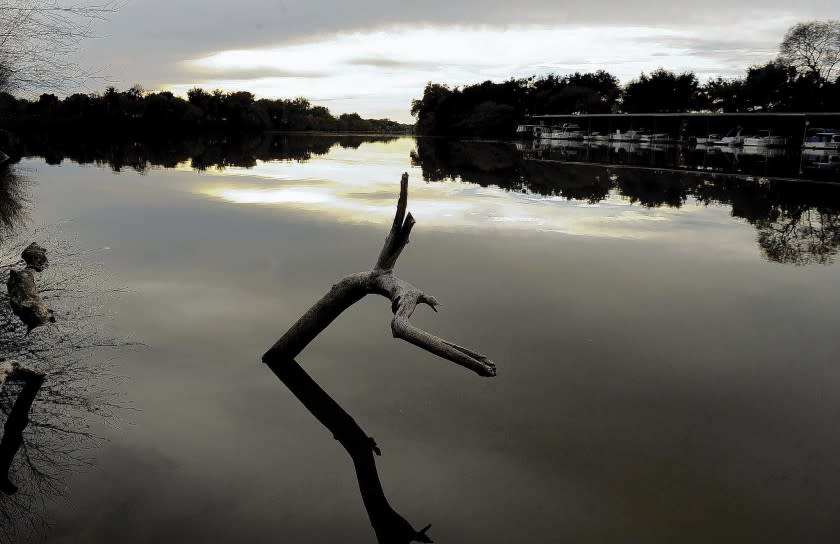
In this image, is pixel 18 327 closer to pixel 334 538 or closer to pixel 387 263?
pixel 387 263

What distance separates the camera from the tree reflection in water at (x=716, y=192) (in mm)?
16609

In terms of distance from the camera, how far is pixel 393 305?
637 centimetres

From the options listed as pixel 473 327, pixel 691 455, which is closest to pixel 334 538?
pixel 691 455

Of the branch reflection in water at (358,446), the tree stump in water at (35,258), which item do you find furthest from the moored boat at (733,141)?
the branch reflection in water at (358,446)

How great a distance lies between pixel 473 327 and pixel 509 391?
2199mm

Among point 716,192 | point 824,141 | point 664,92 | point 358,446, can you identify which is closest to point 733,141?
point 824,141

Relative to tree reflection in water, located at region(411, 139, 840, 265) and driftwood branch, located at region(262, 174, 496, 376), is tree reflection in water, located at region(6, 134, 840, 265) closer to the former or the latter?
tree reflection in water, located at region(411, 139, 840, 265)

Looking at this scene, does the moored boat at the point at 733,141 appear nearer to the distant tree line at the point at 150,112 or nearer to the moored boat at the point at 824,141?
the moored boat at the point at 824,141

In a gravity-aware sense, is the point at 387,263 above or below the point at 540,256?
above

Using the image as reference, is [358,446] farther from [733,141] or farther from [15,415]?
[733,141]

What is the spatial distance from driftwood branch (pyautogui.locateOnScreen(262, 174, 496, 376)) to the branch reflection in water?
0.38m

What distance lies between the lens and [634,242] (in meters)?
16.0

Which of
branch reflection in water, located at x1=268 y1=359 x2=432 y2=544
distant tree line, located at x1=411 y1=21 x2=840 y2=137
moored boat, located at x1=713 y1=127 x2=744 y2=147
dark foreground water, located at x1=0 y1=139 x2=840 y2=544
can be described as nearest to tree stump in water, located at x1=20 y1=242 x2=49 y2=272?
dark foreground water, located at x1=0 y1=139 x2=840 y2=544

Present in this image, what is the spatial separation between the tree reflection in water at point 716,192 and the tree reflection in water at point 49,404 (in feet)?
43.9
